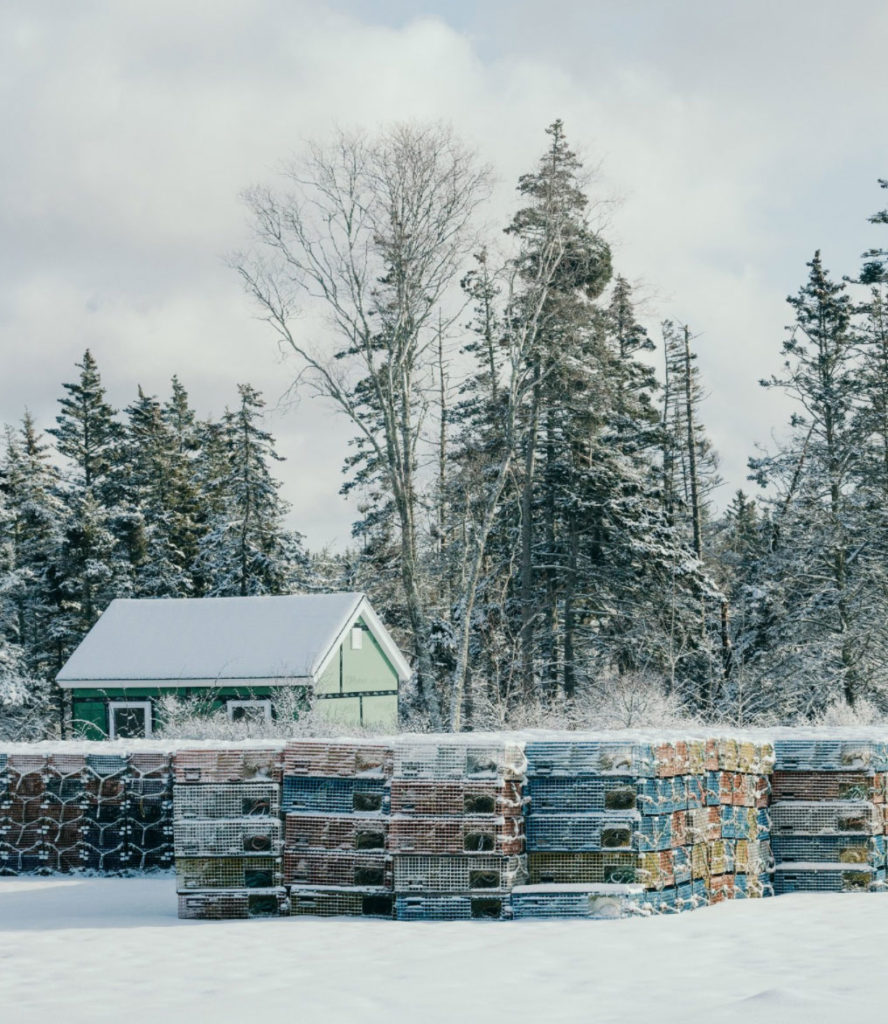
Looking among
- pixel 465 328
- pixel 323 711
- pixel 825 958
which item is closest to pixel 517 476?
pixel 465 328

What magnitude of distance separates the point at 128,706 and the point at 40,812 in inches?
636

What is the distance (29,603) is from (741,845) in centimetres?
4054

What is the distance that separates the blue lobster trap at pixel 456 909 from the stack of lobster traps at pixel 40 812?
234 inches

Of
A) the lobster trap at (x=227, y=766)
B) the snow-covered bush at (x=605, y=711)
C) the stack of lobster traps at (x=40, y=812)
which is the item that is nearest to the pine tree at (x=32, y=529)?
the snow-covered bush at (x=605, y=711)

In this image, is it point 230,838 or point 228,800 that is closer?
point 230,838

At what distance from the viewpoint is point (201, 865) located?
12.4 m

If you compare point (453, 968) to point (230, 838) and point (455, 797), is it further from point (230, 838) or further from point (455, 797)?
point (230, 838)

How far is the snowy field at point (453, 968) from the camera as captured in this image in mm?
8102

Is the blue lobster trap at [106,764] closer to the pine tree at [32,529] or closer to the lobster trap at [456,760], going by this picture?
the lobster trap at [456,760]

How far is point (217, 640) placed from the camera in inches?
1277

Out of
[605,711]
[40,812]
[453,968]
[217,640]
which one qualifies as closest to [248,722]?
[217,640]

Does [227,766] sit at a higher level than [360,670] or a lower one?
lower

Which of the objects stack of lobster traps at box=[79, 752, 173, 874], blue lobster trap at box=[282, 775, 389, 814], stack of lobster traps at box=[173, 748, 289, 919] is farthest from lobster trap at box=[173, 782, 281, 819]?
stack of lobster traps at box=[79, 752, 173, 874]

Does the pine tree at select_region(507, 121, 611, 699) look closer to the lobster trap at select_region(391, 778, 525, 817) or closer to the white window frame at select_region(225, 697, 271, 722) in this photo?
the white window frame at select_region(225, 697, 271, 722)
